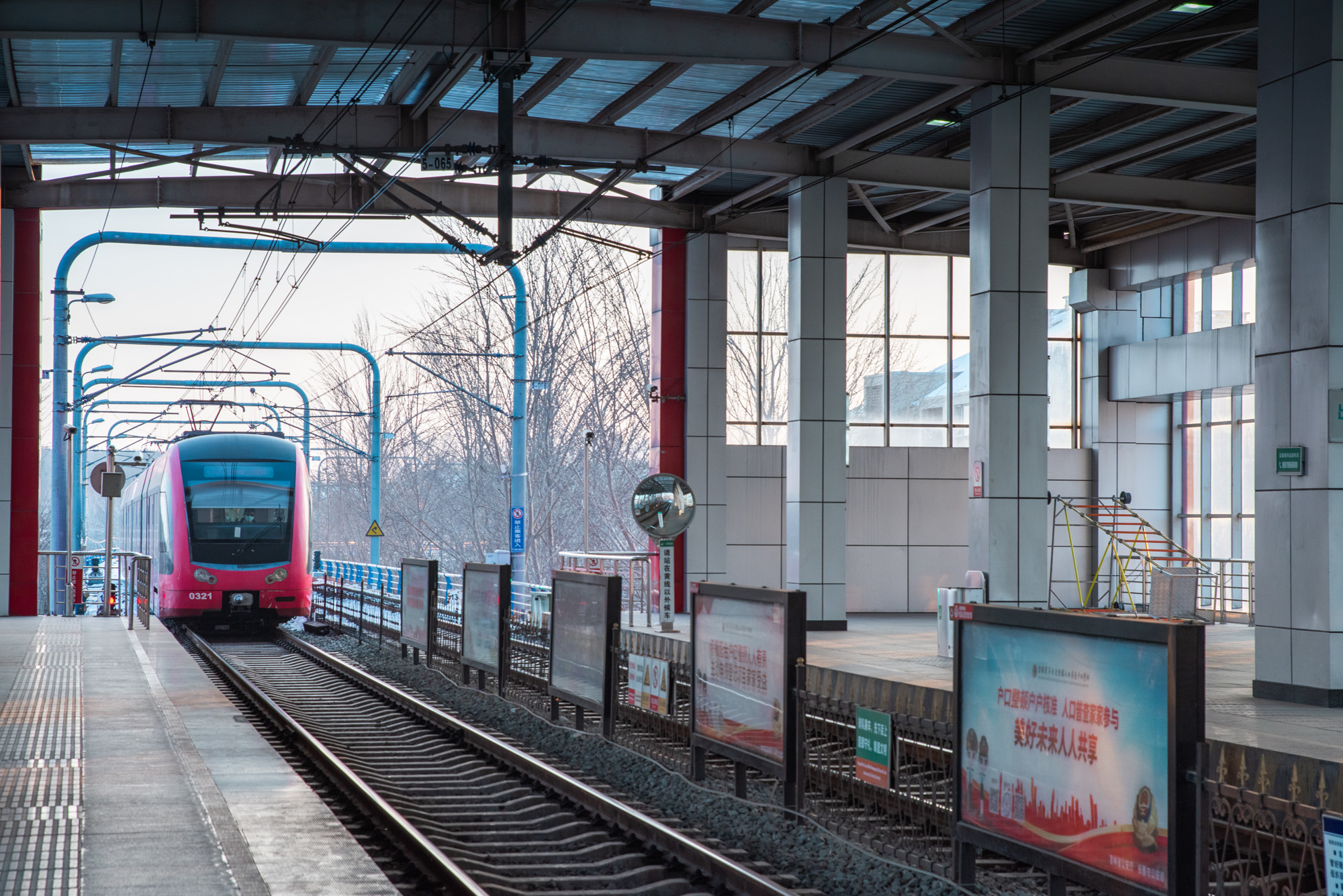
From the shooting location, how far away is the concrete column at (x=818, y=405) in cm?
2139

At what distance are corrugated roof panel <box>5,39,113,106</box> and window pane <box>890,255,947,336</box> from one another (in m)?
16.4

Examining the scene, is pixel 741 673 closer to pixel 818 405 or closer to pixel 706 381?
pixel 818 405

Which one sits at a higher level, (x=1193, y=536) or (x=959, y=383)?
(x=959, y=383)

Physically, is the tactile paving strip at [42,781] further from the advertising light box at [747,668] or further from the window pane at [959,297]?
the window pane at [959,297]

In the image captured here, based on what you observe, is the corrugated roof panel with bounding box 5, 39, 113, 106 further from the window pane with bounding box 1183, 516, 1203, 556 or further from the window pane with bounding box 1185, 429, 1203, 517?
the window pane with bounding box 1183, 516, 1203, 556

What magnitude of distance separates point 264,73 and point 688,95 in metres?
6.02

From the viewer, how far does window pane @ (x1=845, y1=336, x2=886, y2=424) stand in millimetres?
28312

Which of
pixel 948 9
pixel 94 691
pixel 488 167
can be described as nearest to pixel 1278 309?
pixel 948 9

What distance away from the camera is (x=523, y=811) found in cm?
927

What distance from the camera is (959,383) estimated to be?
2859cm

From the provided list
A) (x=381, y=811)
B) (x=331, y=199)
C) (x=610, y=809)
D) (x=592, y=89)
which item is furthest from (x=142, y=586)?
(x=610, y=809)

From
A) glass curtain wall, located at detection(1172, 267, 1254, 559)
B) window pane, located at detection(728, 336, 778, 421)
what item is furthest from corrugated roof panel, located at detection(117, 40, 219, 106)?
glass curtain wall, located at detection(1172, 267, 1254, 559)

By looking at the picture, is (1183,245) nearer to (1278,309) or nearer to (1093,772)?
(1278,309)

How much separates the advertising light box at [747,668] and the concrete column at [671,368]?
16.0 m
